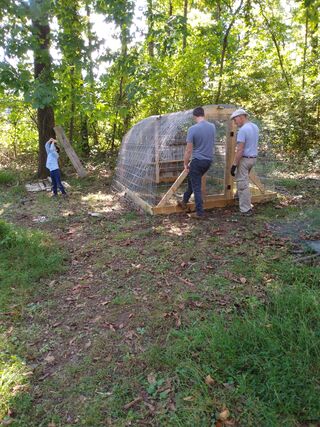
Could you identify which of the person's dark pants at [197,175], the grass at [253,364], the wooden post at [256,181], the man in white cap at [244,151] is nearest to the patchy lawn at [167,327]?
the grass at [253,364]

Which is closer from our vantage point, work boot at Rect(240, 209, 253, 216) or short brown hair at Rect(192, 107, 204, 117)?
short brown hair at Rect(192, 107, 204, 117)

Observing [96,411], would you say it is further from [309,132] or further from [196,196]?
[309,132]

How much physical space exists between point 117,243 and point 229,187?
10.3 feet

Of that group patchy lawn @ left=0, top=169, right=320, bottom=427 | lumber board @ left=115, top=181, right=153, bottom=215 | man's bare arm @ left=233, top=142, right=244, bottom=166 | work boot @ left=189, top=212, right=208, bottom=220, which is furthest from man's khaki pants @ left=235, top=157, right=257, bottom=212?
lumber board @ left=115, top=181, right=153, bottom=215

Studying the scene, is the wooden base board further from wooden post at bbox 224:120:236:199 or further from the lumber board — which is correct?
the lumber board

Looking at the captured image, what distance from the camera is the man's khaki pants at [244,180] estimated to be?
6863 millimetres

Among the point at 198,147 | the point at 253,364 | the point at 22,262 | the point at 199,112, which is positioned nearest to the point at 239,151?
the point at 198,147

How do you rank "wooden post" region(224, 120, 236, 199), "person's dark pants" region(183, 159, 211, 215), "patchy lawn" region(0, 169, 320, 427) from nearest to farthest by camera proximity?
"patchy lawn" region(0, 169, 320, 427)
"person's dark pants" region(183, 159, 211, 215)
"wooden post" region(224, 120, 236, 199)

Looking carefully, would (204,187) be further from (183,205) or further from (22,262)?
(22,262)

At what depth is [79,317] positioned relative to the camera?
4.16m

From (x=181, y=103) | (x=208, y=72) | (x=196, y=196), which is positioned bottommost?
(x=196, y=196)

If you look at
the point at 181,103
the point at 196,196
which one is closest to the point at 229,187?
the point at 196,196

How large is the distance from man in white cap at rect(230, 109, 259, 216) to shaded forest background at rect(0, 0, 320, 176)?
2.41 meters

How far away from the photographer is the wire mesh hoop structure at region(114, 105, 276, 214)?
751cm
